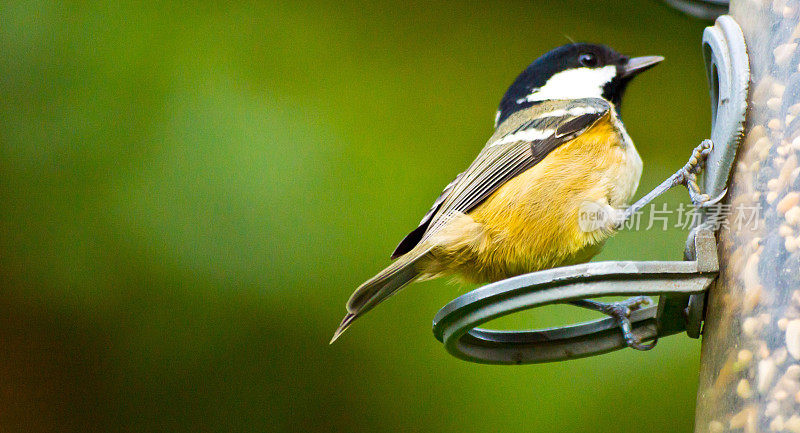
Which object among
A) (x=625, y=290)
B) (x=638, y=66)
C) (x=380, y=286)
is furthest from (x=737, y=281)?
(x=638, y=66)

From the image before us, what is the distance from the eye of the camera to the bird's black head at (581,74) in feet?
9.51

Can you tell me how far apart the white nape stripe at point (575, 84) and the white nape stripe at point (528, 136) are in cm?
41

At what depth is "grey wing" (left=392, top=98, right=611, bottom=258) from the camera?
2385mm

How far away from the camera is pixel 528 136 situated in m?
A: 2.52

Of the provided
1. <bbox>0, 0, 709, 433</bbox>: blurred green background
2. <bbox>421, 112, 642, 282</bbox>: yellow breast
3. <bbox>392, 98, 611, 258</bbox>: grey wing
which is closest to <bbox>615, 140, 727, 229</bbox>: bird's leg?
<bbox>421, 112, 642, 282</bbox>: yellow breast

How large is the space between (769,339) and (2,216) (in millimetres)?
2927

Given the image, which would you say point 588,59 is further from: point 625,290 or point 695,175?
point 625,290

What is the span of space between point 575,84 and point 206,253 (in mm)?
1657

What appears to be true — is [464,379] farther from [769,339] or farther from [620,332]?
[769,339]

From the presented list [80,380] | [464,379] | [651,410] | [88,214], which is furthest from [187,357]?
[651,410]

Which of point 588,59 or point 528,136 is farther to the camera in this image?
point 588,59

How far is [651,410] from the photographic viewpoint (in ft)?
9.82

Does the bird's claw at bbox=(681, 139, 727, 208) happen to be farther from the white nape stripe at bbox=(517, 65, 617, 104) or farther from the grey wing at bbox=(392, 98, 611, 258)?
the white nape stripe at bbox=(517, 65, 617, 104)

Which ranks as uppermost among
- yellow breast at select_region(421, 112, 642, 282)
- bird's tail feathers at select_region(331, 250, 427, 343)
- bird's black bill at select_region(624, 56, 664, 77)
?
bird's black bill at select_region(624, 56, 664, 77)
